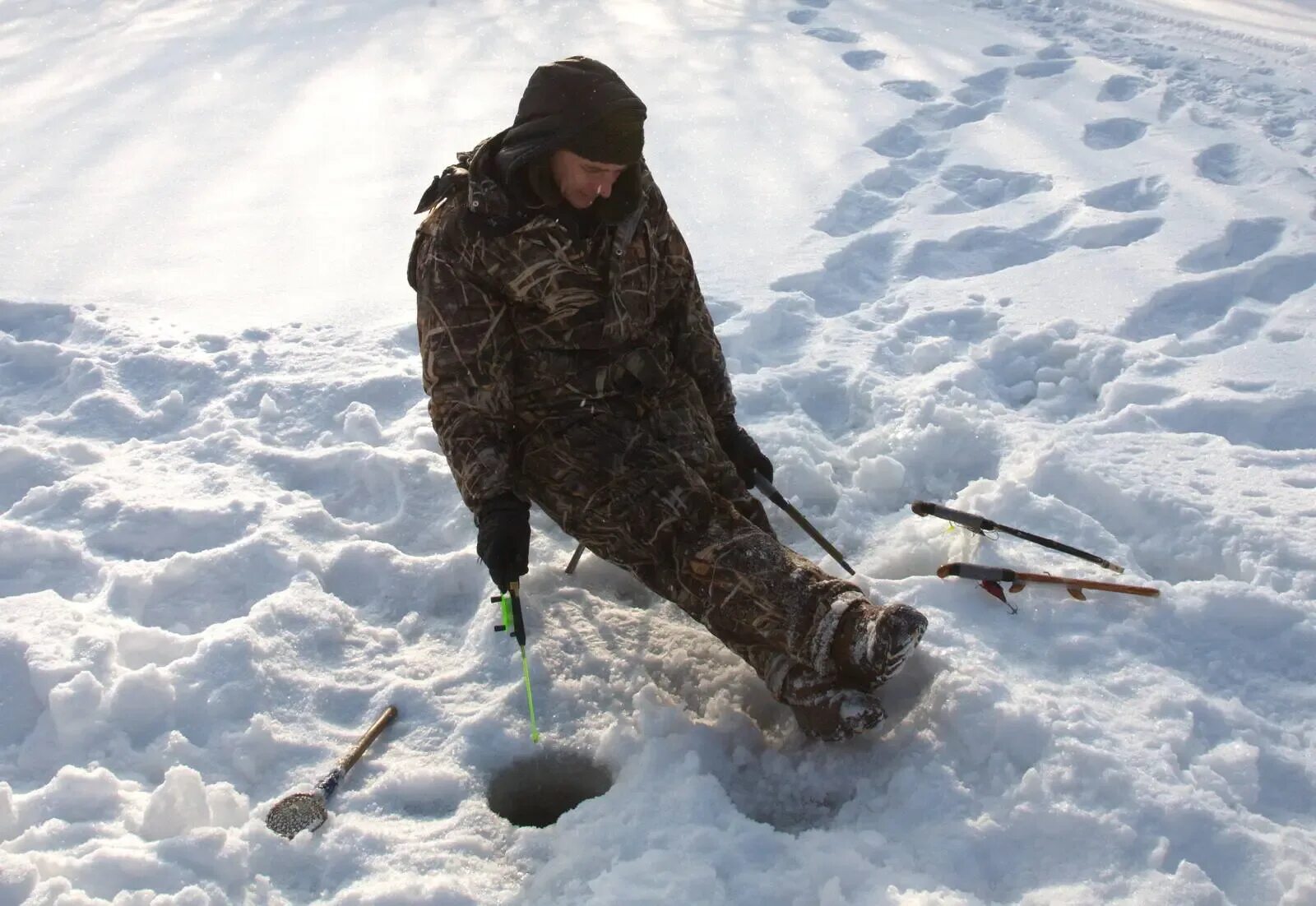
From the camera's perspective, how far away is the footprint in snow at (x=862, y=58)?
28.8 feet

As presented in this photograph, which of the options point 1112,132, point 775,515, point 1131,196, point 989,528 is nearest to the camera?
point 989,528

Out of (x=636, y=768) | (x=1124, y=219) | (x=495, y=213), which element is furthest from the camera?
(x=1124, y=219)

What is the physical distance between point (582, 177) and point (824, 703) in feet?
5.40

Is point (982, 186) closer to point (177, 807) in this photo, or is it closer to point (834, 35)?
point (834, 35)

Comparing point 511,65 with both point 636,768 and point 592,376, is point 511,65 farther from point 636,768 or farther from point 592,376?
point 636,768

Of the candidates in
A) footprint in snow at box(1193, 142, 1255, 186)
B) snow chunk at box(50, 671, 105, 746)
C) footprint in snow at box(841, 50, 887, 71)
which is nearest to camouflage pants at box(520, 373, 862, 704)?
snow chunk at box(50, 671, 105, 746)

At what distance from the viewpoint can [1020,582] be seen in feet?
11.6

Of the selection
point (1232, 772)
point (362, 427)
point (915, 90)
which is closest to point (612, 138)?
point (362, 427)

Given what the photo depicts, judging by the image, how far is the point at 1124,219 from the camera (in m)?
5.98

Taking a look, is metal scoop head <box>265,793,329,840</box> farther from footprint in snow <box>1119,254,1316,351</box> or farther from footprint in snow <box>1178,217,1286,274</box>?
footprint in snow <box>1178,217,1286,274</box>

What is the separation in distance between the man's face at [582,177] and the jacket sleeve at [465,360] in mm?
362

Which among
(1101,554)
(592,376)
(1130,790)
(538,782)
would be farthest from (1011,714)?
(592,376)

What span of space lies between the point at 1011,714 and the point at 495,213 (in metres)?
2.04

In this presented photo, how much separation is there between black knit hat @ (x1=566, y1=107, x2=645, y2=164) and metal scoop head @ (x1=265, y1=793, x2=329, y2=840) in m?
1.90
